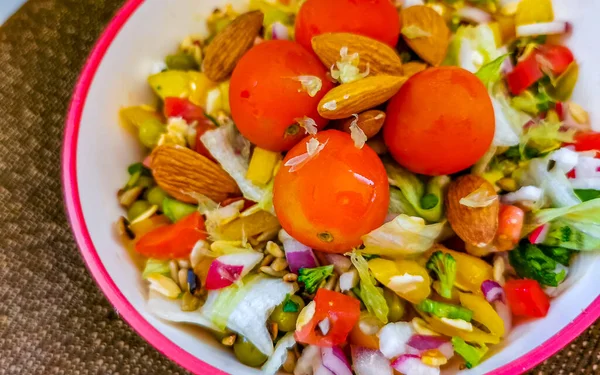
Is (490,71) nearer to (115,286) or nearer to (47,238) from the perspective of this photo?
(115,286)

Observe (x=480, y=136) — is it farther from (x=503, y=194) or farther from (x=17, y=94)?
(x=17, y=94)

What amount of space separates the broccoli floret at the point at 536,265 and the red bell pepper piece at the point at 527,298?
13 millimetres

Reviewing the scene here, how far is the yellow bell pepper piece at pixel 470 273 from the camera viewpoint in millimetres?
803

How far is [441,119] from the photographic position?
30.3 inches

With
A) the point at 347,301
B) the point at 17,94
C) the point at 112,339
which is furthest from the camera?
the point at 17,94

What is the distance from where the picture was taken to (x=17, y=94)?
3.33 feet

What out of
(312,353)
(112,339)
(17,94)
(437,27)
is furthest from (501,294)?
(17,94)

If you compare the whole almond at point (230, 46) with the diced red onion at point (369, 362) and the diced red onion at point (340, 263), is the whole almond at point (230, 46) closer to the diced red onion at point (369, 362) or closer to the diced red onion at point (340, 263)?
the diced red onion at point (340, 263)

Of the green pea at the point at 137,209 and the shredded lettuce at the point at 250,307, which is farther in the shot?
the green pea at the point at 137,209

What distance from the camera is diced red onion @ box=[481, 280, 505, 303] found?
0.79 m

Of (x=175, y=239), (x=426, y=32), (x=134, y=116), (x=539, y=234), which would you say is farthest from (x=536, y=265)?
(x=134, y=116)

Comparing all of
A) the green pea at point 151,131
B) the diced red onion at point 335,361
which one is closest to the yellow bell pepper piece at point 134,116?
the green pea at point 151,131

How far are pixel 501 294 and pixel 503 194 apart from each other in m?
0.15

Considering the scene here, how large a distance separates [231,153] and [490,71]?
40 cm
